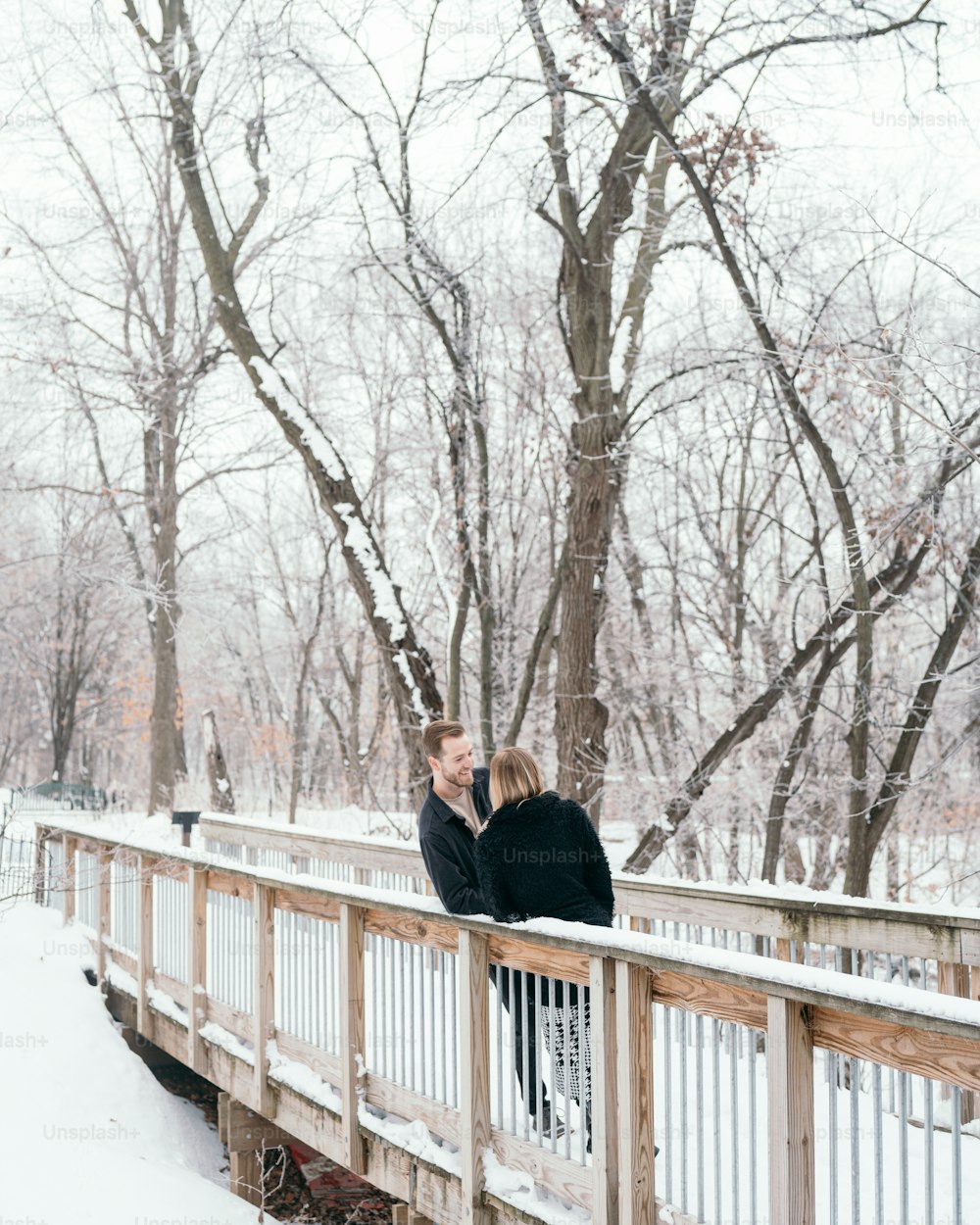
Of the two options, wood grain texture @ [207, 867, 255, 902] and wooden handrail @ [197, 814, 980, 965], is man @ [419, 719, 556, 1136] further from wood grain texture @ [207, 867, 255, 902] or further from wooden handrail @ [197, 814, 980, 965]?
wood grain texture @ [207, 867, 255, 902]

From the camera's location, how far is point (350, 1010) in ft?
17.6

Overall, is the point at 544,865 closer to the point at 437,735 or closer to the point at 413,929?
the point at 437,735

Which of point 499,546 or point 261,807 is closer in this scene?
point 499,546

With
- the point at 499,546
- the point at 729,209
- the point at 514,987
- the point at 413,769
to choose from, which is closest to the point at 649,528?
the point at 499,546

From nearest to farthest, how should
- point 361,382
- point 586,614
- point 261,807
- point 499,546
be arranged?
1. point 586,614
2. point 499,546
3. point 361,382
4. point 261,807

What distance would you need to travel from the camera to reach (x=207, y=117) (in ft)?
37.4

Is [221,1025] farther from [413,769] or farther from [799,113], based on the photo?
[799,113]

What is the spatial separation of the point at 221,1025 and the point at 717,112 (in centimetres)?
729

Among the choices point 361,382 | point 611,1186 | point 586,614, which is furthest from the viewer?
point 361,382

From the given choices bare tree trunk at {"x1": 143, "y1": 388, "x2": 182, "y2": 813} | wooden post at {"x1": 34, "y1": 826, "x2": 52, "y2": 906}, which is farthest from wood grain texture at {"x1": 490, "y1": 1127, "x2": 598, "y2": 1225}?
bare tree trunk at {"x1": 143, "y1": 388, "x2": 182, "y2": 813}

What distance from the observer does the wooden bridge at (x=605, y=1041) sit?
10.2ft

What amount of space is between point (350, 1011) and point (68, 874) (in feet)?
17.3

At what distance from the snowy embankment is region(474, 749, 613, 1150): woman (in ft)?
9.30

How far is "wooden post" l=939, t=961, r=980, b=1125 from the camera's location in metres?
4.71
